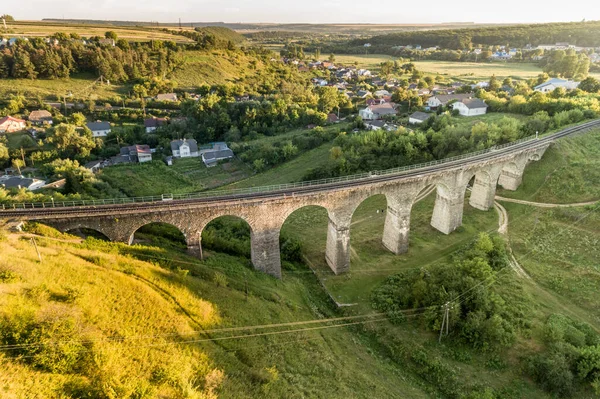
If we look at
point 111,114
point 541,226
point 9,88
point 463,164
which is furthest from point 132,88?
point 541,226

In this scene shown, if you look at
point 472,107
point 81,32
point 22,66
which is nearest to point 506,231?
point 472,107

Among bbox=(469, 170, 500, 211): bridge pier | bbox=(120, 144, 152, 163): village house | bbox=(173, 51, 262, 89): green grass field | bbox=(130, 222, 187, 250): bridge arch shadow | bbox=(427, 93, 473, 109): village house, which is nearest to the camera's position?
bbox=(130, 222, 187, 250): bridge arch shadow

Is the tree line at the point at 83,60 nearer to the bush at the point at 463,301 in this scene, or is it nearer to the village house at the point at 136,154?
the village house at the point at 136,154

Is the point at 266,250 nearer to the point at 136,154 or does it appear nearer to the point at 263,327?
the point at 263,327

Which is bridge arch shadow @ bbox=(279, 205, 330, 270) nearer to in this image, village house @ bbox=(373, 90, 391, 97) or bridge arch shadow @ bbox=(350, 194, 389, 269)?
bridge arch shadow @ bbox=(350, 194, 389, 269)

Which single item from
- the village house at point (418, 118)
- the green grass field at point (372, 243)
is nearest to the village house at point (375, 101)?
the village house at point (418, 118)

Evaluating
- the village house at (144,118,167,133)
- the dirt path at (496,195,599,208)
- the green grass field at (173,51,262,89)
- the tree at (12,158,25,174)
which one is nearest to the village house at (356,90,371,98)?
the green grass field at (173,51,262,89)

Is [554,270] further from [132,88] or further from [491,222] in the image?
[132,88]
